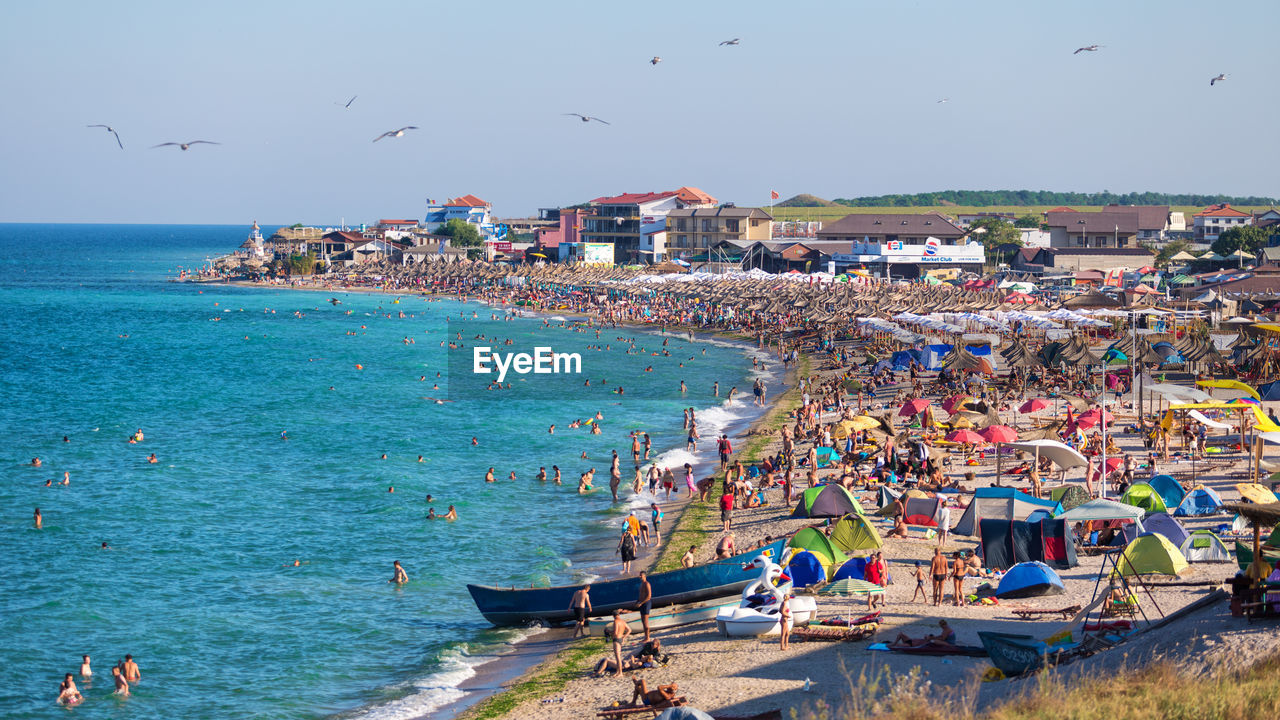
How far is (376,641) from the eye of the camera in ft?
64.2

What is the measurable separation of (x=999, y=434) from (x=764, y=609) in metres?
→ 11.0

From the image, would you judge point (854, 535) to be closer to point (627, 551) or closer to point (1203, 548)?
point (627, 551)

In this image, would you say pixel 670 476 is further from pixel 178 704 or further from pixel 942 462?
pixel 178 704

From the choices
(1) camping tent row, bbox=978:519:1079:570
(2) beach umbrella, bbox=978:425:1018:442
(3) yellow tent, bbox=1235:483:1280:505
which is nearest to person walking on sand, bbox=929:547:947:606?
(1) camping tent row, bbox=978:519:1079:570

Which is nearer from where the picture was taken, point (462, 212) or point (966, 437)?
point (966, 437)

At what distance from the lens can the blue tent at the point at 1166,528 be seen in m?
17.9

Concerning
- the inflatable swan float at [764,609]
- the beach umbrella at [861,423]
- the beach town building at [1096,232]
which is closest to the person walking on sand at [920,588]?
the inflatable swan float at [764,609]

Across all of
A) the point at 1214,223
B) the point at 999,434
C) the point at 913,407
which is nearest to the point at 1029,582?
the point at 999,434

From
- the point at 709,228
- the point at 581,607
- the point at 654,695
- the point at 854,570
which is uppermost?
the point at 709,228

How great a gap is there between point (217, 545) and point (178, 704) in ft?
30.4

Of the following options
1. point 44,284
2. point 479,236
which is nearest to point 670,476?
point 479,236

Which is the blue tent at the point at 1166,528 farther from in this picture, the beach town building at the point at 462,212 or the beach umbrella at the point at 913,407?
the beach town building at the point at 462,212

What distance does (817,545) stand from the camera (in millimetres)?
18766

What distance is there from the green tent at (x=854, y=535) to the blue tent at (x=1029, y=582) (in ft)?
9.62
